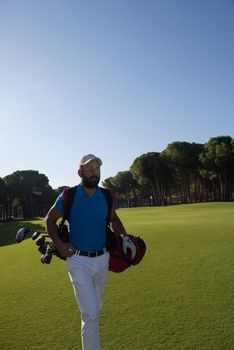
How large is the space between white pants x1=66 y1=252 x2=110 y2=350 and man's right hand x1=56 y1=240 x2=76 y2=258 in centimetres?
10

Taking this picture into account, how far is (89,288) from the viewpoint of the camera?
18.2ft

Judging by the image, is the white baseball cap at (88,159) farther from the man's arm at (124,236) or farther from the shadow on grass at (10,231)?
the shadow on grass at (10,231)

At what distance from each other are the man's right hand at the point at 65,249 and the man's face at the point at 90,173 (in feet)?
3.00

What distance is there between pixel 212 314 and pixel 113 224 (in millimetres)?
2533

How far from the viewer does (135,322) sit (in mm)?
7051

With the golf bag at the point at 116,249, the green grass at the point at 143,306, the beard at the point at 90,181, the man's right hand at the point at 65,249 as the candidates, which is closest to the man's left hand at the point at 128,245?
the golf bag at the point at 116,249

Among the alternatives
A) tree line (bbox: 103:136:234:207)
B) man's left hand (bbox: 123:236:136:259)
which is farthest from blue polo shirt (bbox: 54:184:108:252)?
tree line (bbox: 103:136:234:207)

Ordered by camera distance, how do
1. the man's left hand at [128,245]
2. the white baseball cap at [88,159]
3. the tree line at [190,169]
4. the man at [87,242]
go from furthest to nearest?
1. the tree line at [190,169]
2. the white baseball cap at [88,159]
3. the man's left hand at [128,245]
4. the man at [87,242]

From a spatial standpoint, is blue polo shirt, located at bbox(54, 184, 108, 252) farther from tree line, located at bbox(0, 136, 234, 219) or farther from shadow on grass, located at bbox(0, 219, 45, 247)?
tree line, located at bbox(0, 136, 234, 219)

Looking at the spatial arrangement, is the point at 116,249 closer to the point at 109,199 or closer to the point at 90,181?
the point at 109,199

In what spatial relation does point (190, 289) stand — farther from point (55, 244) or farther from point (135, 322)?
point (55, 244)

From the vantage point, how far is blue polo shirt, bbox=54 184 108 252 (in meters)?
5.72

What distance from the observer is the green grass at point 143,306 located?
636 cm

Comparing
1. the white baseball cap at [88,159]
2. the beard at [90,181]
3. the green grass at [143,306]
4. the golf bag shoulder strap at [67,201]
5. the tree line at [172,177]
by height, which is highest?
the tree line at [172,177]
